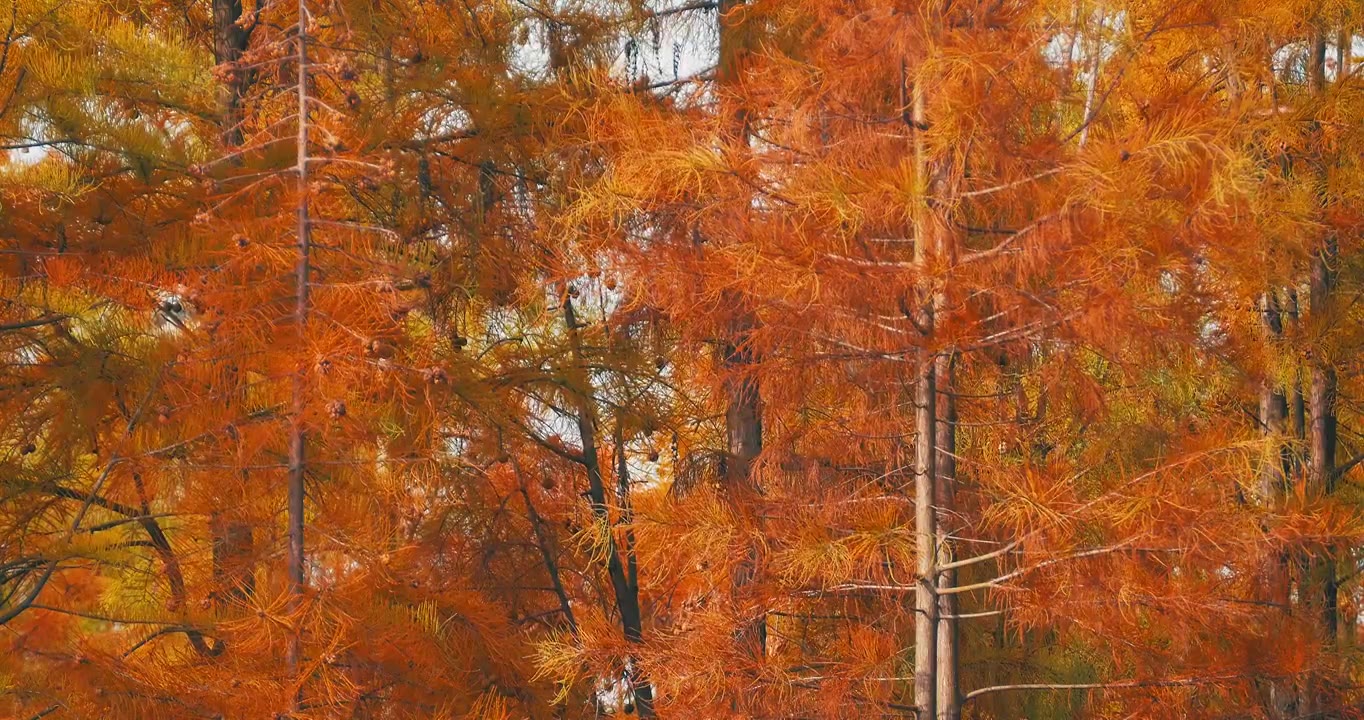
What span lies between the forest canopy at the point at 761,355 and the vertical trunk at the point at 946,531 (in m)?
0.03

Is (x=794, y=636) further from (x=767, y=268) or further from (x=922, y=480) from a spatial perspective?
(x=767, y=268)

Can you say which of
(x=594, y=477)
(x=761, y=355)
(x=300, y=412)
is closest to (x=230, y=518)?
(x=300, y=412)

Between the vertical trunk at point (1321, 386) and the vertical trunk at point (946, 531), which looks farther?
the vertical trunk at point (1321, 386)

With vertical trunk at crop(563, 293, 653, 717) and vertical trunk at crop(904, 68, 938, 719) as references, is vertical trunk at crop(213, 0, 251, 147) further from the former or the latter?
→ vertical trunk at crop(904, 68, 938, 719)

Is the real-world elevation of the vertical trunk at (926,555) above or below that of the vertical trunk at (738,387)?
below

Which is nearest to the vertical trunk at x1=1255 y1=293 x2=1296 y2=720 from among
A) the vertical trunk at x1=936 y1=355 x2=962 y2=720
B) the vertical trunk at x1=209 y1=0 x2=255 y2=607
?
the vertical trunk at x1=936 y1=355 x2=962 y2=720

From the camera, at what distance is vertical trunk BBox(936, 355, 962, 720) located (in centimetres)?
721

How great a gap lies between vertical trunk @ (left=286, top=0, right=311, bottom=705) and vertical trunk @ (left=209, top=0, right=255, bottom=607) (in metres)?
0.25

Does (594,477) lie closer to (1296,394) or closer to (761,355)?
(761,355)

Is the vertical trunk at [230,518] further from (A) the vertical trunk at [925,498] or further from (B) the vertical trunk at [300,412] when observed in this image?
(A) the vertical trunk at [925,498]

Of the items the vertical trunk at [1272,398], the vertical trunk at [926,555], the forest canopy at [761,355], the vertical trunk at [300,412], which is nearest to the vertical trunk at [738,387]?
the forest canopy at [761,355]

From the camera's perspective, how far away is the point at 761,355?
26.2 feet

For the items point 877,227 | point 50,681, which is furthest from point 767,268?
point 50,681

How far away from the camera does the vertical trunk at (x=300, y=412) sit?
636 cm
